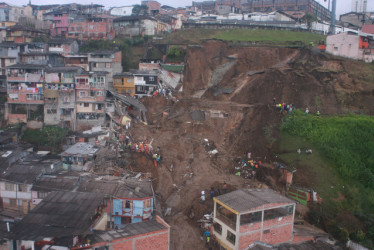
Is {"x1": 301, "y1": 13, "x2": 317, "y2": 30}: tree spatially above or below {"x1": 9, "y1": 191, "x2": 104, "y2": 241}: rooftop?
above

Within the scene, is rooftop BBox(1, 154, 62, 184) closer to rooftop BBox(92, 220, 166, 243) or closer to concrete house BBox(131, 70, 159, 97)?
rooftop BBox(92, 220, 166, 243)

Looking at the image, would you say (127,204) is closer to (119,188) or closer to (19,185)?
(119,188)

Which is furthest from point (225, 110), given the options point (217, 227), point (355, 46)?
point (355, 46)

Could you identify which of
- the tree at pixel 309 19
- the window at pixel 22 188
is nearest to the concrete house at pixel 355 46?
the tree at pixel 309 19

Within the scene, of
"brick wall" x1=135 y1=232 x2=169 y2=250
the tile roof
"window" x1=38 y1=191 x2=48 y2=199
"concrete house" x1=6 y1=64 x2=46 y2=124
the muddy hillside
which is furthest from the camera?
the tile roof

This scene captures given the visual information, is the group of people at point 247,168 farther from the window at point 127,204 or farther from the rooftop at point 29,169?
the rooftop at point 29,169

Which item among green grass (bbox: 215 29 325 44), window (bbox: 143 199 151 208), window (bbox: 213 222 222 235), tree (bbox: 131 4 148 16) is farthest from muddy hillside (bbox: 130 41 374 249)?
tree (bbox: 131 4 148 16)

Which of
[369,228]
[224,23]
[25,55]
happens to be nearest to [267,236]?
[369,228]
